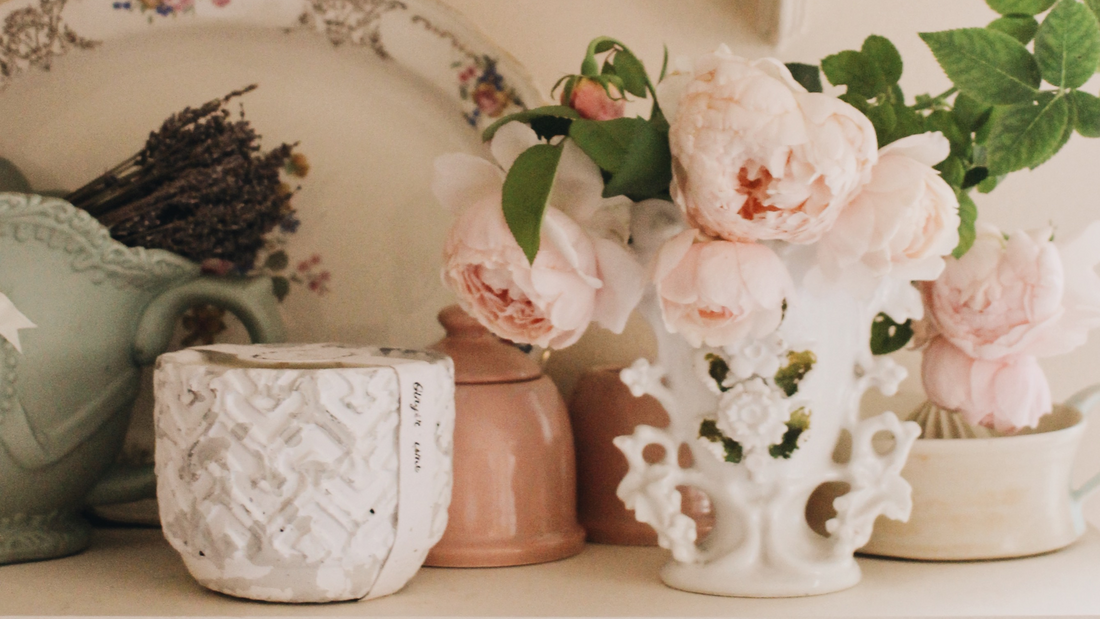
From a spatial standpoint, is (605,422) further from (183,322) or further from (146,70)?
(146,70)

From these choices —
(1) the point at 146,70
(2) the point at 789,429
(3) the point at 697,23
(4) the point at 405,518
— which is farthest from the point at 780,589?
(1) the point at 146,70

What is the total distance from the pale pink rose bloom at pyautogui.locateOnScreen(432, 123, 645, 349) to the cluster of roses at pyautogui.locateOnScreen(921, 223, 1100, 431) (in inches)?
8.1

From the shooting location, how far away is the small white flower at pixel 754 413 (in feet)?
1.61

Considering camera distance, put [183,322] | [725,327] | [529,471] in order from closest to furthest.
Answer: [725,327], [529,471], [183,322]

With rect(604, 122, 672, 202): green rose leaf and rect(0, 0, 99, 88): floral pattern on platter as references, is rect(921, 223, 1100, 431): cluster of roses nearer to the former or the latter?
rect(604, 122, 672, 202): green rose leaf

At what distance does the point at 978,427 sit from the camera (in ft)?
2.14

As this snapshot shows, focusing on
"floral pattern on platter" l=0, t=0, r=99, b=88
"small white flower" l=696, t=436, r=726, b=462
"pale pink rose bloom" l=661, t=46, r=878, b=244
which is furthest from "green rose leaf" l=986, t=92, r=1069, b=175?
"floral pattern on platter" l=0, t=0, r=99, b=88

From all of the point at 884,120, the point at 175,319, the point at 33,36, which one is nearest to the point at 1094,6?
the point at 884,120

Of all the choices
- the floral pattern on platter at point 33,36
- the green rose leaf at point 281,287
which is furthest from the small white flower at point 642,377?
the floral pattern on platter at point 33,36

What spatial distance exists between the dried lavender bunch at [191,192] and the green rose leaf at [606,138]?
0.92 ft

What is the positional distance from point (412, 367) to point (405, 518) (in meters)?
0.08

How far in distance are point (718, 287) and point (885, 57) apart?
20 cm

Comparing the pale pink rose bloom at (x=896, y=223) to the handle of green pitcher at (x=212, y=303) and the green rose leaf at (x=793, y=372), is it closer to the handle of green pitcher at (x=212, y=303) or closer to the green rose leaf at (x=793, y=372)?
the green rose leaf at (x=793, y=372)

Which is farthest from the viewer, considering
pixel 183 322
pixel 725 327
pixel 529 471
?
A: pixel 183 322
